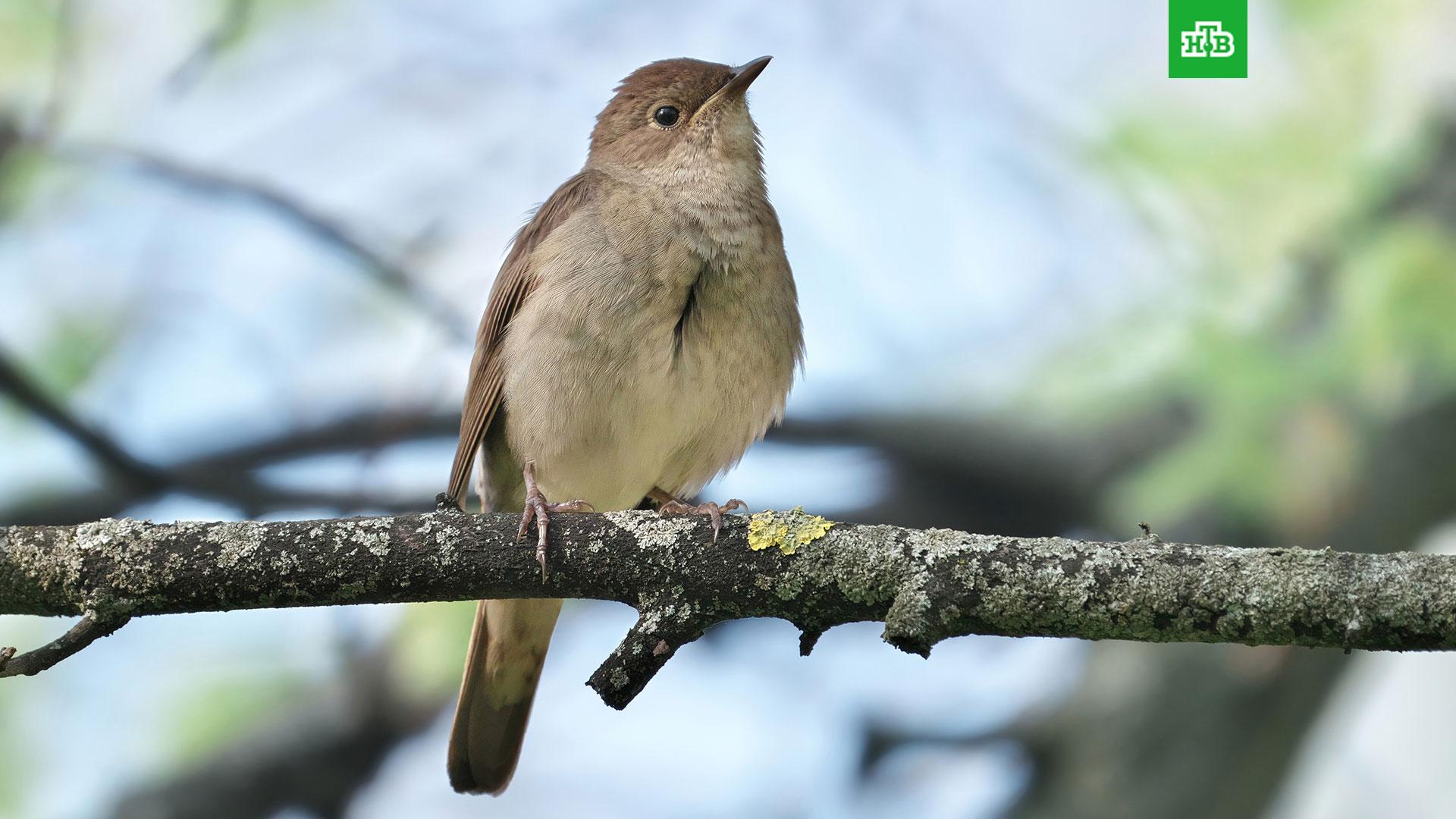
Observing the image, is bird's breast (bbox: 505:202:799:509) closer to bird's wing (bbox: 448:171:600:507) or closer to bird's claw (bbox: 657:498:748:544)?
bird's wing (bbox: 448:171:600:507)

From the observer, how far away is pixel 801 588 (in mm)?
3387

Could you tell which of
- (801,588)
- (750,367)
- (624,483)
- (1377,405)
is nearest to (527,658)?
(624,483)

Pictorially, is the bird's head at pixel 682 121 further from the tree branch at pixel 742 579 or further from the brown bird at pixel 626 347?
the tree branch at pixel 742 579

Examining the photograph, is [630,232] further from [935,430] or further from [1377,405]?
[1377,405]

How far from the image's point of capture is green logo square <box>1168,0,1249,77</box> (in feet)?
23.7

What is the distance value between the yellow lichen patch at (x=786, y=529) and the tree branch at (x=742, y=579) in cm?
1

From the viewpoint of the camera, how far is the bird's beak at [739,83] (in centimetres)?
567

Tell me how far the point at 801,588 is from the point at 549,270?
2.14 m

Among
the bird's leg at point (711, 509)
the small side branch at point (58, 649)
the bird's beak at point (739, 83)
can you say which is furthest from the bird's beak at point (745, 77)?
the small side branch at point (58, 649)

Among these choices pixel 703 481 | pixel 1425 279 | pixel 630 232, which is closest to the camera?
pixel 630 232

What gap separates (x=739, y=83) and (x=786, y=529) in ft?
9.14

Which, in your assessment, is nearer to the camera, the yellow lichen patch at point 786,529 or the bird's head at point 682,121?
the yellow lichen patch at point 786,529

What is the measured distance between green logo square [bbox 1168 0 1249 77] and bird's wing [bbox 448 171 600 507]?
349 centimetres

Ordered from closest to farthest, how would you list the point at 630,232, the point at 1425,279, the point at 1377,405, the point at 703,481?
the point at 630,232 < the point at 703,481 < the point at 1425,279 < the point at 1377,405
